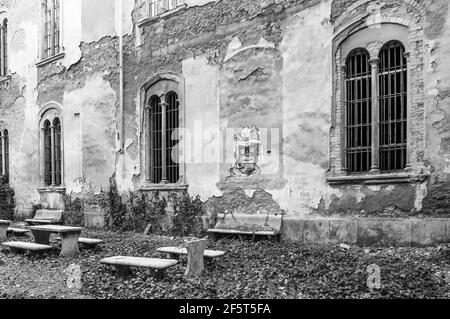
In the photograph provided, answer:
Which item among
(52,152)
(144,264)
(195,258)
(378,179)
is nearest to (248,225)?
(378,179)

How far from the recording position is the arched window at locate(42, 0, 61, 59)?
1529cm

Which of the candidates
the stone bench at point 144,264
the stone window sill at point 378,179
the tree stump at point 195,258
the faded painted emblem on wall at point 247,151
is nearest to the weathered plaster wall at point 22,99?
the faded painted emblem on wall at point 247,151

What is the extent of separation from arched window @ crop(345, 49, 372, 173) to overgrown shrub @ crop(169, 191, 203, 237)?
12.1ft

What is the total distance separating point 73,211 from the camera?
14094mm

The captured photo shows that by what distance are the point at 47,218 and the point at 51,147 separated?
231 centimetres

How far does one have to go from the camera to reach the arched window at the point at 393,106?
27.3 ft

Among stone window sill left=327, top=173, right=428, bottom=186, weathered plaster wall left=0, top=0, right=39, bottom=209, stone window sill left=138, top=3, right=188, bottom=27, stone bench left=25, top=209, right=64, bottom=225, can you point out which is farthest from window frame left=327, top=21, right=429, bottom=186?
weathered plaster wall left=0, top=0, right=39, bottom=209

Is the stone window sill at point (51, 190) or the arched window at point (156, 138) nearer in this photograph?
the arched window at point (156, 138)

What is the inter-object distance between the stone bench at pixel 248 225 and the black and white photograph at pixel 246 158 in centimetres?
3

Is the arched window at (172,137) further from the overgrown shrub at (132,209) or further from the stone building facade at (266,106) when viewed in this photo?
the overgrown shrub at (132,209)

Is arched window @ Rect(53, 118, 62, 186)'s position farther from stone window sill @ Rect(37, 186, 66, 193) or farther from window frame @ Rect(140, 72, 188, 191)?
window frame @ Rect(140, 72, 188, 191)

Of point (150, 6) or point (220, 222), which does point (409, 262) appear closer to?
point (220, 222)

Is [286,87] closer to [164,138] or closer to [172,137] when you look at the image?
[172,137]
